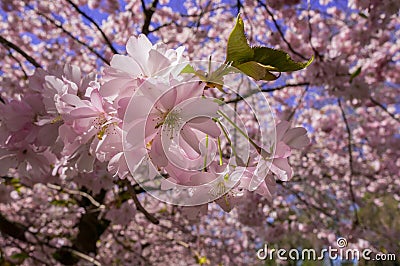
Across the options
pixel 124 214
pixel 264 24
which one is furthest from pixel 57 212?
pixel 264 24

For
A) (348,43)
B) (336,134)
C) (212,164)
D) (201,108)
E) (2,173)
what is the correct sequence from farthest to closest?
(336,134) → (348,43) → (2,173) → (212,164) → (201,108)

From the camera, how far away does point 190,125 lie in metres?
0.61

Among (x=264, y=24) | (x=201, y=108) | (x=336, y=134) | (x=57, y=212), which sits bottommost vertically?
(x=201, y=108)

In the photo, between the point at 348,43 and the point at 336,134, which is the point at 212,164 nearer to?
the point at 348,43

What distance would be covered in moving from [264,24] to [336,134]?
1970 mm

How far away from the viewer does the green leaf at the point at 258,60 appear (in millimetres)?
596

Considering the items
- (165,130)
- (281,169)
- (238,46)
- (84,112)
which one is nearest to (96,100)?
(84,112)

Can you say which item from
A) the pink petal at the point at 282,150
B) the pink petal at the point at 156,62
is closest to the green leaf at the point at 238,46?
the pink petal at the point at 156,62

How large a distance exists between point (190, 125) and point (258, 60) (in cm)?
16

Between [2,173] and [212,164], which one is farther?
[2,173]

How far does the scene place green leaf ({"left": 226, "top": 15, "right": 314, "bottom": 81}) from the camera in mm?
596

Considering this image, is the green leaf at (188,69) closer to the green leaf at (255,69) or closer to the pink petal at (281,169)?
the green leaf at (255,69)

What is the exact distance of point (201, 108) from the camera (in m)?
0.57

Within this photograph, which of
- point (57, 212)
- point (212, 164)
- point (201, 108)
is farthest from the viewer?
point (57, 212)
